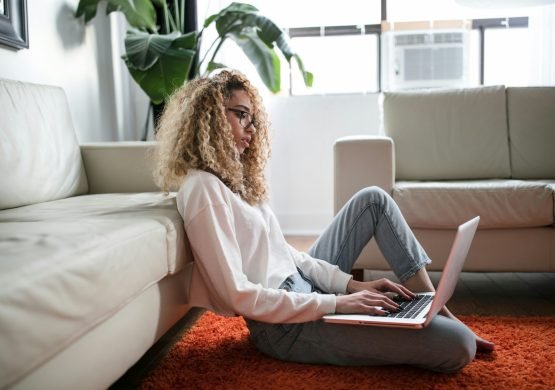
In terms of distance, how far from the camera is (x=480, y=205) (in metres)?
1.95

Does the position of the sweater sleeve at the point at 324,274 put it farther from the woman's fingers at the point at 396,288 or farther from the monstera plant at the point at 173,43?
the monstera plant at the point at 173,43

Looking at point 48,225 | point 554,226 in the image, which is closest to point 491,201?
point 554,226

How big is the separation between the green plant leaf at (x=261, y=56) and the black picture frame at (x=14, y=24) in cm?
115

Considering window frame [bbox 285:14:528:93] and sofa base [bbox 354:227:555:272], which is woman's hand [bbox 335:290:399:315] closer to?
sofa base [bbox 354:227:555:272]

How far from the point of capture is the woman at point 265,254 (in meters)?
1.17

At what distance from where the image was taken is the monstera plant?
2.56 meters

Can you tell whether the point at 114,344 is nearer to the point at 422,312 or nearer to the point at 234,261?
the point at 234,261

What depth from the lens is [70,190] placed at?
1.94 m

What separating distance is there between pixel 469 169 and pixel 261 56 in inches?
51.2

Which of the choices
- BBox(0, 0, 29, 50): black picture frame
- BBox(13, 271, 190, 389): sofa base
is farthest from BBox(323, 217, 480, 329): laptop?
BBox(0, 0, 29, 50): black picture frame

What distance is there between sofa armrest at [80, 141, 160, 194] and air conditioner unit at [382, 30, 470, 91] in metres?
2.08

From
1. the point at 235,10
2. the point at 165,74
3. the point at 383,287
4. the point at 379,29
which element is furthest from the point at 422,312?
the point at 379,29

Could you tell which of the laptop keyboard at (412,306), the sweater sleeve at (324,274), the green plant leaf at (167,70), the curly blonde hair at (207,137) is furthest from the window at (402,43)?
the laptop keyboard at (412,306)

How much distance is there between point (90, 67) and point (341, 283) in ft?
6.93
